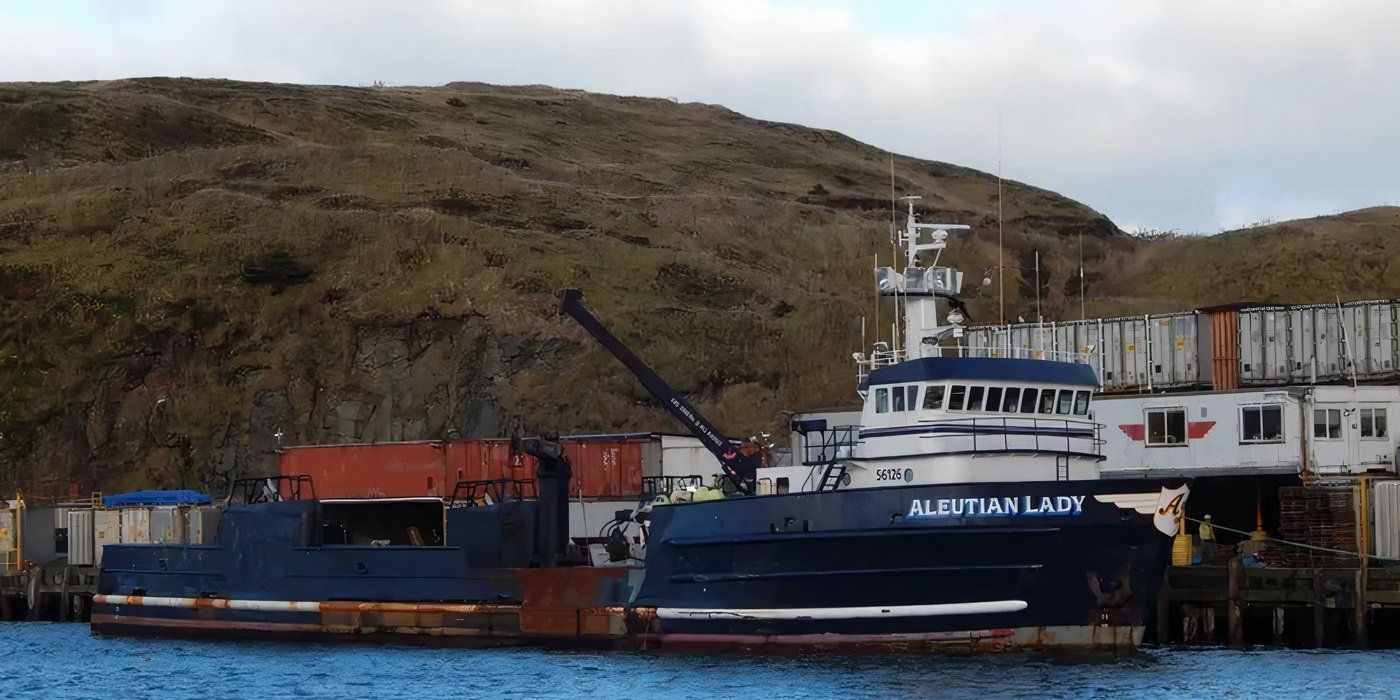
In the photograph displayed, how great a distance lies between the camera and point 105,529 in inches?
1879

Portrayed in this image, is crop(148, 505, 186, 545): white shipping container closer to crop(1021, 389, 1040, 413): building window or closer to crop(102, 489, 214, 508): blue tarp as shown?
crop(102, 489, 214, 508): blue tarp

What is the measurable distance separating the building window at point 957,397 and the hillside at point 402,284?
86.1 ft

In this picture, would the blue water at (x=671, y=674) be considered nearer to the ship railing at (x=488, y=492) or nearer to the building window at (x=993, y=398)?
the ship railing at (x=488, y=492)

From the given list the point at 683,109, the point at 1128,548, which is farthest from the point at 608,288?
the point at 683,109

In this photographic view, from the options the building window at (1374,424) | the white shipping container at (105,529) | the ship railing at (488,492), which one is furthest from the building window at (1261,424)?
the white shipping container at (105,529)

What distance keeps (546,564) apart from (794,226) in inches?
1744

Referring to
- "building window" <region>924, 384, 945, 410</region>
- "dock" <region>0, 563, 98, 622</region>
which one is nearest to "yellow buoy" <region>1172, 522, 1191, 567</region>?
"building window" <region>924, 384, 945, 410</region>

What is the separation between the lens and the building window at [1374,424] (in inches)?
1592

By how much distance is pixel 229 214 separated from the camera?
70750 millimetres

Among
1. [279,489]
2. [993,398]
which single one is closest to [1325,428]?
[993,398]

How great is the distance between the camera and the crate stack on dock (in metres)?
36.6

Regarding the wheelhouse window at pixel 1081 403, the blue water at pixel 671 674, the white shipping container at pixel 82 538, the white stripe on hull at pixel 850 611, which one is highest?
the wheelhouse window at pixel 1081 403

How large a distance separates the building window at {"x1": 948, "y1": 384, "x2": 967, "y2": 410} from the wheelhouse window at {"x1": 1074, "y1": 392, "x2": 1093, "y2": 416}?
8.10 feet

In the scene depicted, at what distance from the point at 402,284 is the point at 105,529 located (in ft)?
64.2
